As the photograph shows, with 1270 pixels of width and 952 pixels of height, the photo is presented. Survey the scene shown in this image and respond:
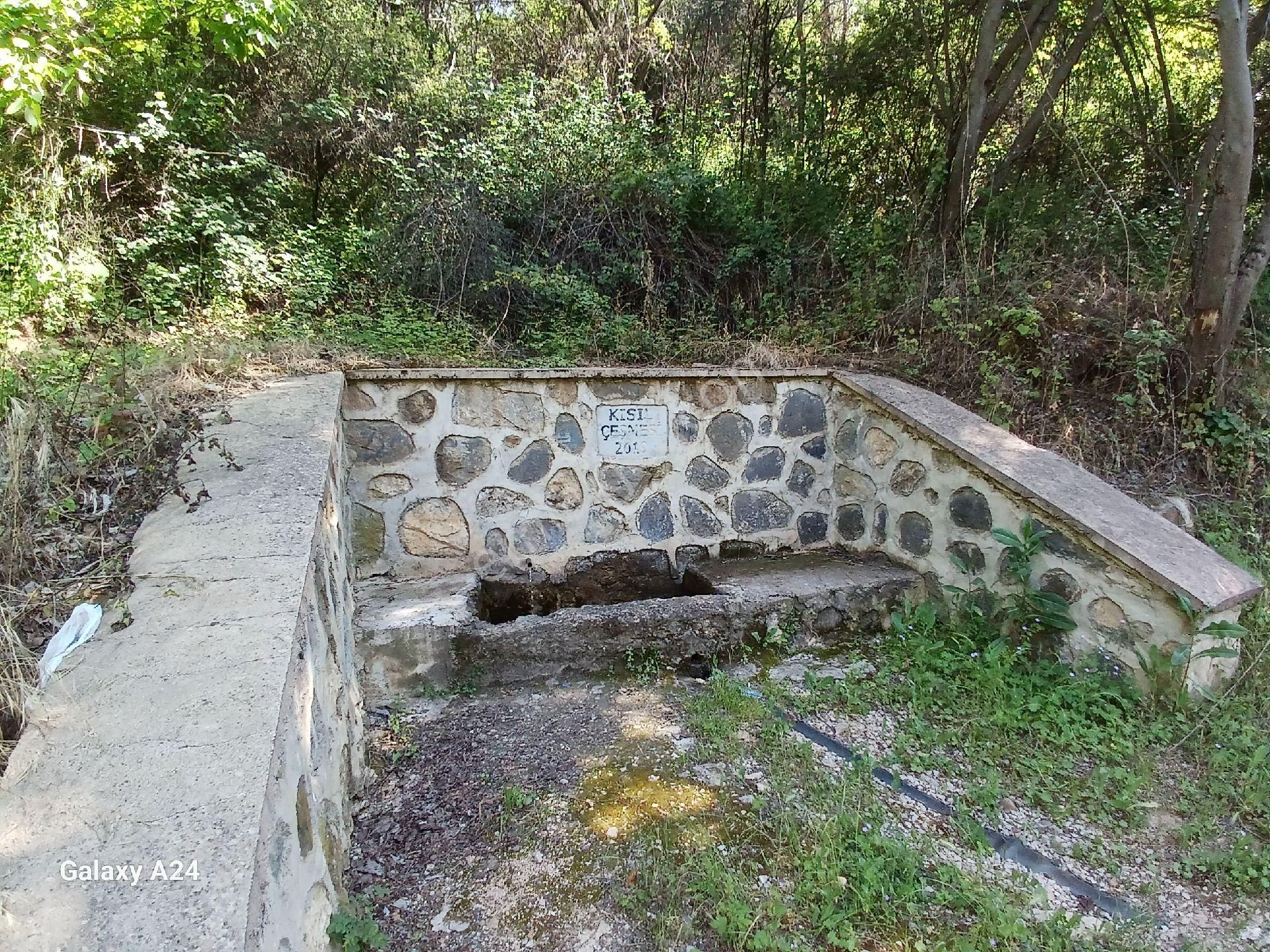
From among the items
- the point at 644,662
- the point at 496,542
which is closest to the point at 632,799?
the point at 644,662

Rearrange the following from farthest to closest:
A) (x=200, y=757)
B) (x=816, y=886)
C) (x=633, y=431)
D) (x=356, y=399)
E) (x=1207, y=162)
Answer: (x=1207, y=162)
(x=633, y=431)
(x=356, y=399)
(x=816, y=886)
(x=200, y=757)

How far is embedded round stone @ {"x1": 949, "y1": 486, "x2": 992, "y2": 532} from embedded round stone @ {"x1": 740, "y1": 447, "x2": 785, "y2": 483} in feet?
2.91

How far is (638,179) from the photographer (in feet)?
16.2

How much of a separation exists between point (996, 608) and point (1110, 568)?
54 cm

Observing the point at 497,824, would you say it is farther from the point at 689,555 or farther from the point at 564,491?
the point at 689,555

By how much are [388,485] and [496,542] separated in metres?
0.57

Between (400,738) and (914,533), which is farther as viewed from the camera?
(914,533)

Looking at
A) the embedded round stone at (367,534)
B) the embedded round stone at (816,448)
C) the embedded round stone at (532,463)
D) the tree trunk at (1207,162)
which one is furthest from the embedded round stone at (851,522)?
the tree trunk at (1207,162)

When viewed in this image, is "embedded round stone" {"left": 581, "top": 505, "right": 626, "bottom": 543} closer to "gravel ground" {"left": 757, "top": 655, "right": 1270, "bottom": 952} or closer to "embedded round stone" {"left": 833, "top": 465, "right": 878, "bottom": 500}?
"embedded round stone" {"left": 833, "top": 465, "right": 878, "bottom": 500}

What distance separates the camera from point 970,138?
15.4 ft

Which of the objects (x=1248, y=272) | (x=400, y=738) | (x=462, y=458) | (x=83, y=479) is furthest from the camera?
(x=1248, y=272)

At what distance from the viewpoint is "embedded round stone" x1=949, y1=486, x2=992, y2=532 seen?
10.3 ft

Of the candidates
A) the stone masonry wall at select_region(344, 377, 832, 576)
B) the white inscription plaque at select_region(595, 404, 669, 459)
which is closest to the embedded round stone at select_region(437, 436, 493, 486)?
the stone masonry wall at select_region(344, 377, 832, 576)

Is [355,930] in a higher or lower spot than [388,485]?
lower
